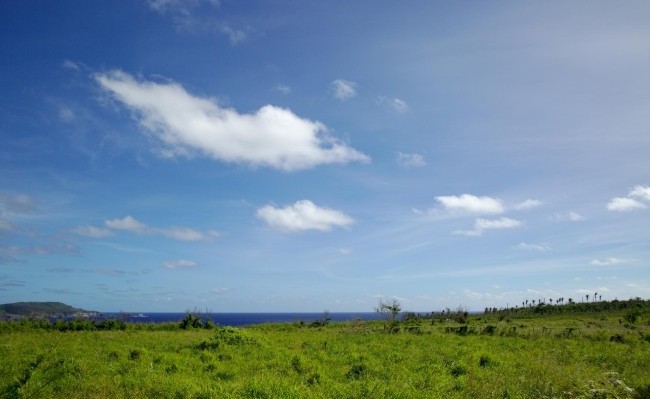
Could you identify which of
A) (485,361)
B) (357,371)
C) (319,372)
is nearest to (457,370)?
(485,361)

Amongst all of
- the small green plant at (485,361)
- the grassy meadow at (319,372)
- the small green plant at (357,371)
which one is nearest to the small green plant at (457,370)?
the grassy meadow at (319,372)

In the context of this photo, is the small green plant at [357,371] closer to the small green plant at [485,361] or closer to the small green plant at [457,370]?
the small green plant at [457,370]

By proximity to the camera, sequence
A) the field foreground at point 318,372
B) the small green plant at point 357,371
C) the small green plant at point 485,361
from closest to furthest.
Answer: the field foreground at point 318,372 → the small green plant at point 357,371 → the small green plant at point 485,361

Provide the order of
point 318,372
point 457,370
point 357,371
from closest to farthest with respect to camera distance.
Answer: point 318,372, point 357,371, point 457,370

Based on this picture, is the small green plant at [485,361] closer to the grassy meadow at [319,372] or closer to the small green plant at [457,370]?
the grassy meadow at [319,372]

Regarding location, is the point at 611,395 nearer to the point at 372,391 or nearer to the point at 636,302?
the point at 372,391

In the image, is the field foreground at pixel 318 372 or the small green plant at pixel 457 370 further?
the small green plant at pixel 457 370

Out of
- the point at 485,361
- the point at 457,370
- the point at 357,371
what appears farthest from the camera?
the point at 485,361

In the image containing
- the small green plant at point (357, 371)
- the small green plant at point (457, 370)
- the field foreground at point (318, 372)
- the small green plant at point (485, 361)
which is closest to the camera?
the field foreground at point (318, 372)

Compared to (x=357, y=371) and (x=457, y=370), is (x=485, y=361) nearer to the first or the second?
(x=457, y=370)

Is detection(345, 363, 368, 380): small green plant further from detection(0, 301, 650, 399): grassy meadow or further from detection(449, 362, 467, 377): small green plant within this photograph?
detection(449, 362, 467, 377): small green plant

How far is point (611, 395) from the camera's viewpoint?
43.8 feet

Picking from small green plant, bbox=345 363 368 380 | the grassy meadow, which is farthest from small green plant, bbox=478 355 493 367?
small green plant, bbox=345 363 368 380

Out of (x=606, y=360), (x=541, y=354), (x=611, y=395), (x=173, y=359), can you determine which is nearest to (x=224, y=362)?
(x=173, y=359)
